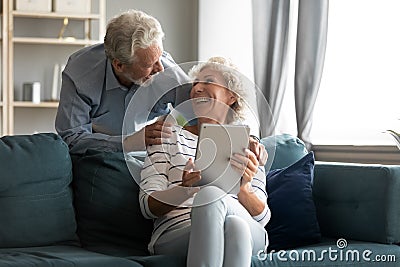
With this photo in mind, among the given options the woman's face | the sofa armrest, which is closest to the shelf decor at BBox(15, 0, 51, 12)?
the woman's face

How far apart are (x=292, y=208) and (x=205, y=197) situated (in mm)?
602

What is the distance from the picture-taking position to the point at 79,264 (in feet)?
8.23

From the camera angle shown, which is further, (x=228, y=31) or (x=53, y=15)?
(x=228, y=31)

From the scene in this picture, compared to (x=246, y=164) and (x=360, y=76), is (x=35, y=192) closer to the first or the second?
(x=246, y=164)

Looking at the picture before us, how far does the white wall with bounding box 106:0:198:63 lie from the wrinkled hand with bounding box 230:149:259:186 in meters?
3.28

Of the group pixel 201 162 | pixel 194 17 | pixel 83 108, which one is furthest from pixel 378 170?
pixel 194 17

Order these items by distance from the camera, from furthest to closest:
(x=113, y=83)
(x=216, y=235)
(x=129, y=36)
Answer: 1. (x=113, y=83)
2. (x=129, y=36)
3. (x=216, y=235)

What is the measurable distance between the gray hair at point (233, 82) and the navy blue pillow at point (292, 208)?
340mm

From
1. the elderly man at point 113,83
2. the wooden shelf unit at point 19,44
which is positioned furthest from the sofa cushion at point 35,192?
the wooden shelf unit at point 19,44

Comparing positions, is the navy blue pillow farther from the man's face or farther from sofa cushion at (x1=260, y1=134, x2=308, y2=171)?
the man's face

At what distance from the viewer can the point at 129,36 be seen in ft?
9.96

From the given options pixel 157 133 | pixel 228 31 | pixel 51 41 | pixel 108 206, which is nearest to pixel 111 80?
pixel 157 133

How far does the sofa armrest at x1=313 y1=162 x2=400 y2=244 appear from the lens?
9.86 feet

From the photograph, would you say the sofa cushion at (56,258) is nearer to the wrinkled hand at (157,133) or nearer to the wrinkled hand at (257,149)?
the wrinkled hand at (157,133)
